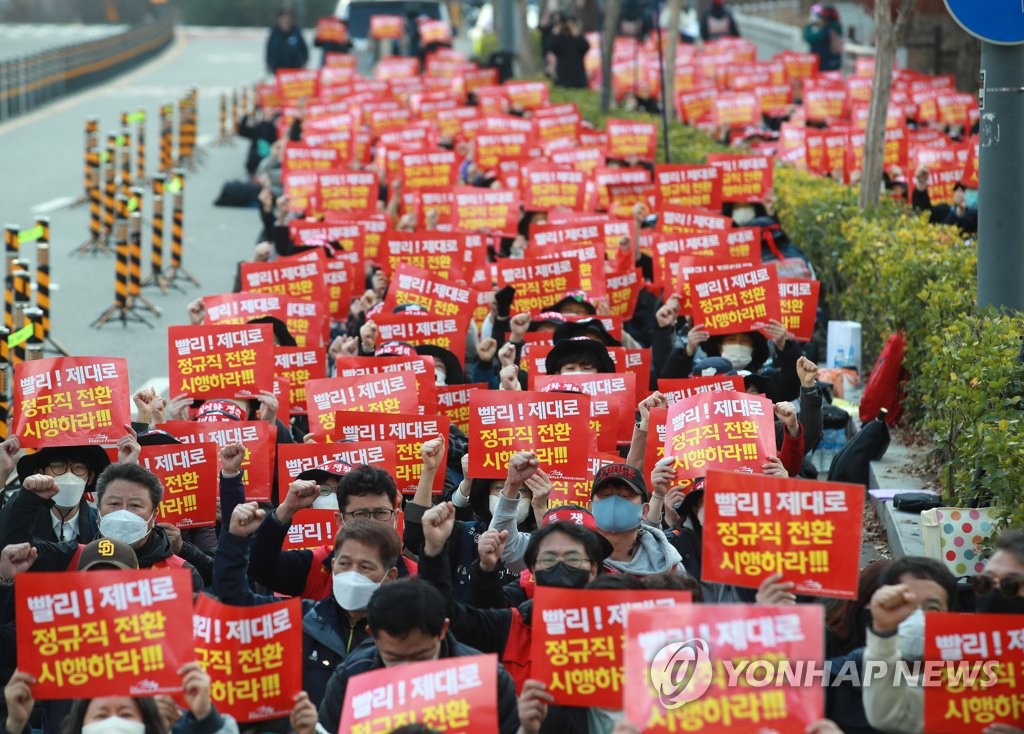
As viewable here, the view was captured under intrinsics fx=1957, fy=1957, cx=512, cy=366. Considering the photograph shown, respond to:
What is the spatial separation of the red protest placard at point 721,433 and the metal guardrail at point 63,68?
33.2 m

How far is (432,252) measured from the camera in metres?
14.1

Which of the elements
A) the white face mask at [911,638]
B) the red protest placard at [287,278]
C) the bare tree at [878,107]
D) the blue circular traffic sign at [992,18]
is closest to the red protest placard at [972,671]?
the white face mask at [911,638]

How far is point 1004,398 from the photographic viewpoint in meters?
8.54

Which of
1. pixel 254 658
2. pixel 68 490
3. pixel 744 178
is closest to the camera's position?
pixel 254 658

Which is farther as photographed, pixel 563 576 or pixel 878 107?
pixel 878 107

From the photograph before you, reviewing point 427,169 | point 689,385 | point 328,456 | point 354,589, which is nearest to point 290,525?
point 328,456

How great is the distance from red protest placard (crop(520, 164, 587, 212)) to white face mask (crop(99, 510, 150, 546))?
10.0 m

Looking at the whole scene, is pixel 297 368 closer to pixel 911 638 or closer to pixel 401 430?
pixel 401 430

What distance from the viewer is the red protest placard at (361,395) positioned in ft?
30.7

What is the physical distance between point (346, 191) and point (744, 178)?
347 centimetres

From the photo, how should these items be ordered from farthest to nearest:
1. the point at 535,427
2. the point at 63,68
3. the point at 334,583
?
the point at 63,68 < the point at 535,427 < the point at 334,583

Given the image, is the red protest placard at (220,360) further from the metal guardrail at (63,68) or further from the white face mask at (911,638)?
the metal guardrail at (63,68)

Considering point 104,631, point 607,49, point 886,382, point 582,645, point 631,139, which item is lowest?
point 886,382

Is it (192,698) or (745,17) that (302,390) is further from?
(745,17)
